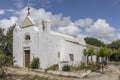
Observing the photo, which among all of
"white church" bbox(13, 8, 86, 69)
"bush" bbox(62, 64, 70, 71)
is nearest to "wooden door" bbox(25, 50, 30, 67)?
"white church" bbox(13, 8, 86, 69)

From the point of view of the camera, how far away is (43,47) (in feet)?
98.8

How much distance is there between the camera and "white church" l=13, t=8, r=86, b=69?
1181 inches

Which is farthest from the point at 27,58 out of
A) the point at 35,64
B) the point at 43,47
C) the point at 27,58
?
the point at 43,47

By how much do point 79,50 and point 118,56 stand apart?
772 inches

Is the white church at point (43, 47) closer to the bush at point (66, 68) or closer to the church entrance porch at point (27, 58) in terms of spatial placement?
the church entrance porch at point (27, 58)

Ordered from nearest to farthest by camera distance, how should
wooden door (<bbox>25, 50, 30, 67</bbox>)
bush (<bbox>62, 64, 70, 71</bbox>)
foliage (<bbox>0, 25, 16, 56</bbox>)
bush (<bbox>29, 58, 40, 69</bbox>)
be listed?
bush (<bbox>62, 64, 70, 71</bbox>) → bush (<bbox>29, 58, 40, 69</bbox>) → wooden door (<bbox>25, 50, 30, 67</bbox>) → foliage (<bbox>0, 25, 16, 56</bbox>)

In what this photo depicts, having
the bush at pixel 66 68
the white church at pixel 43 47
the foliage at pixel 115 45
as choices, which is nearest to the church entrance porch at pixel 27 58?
the white church at pixel 43 47

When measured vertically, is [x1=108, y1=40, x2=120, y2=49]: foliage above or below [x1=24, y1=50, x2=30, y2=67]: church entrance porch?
above

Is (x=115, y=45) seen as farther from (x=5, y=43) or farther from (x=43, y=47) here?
(x=43, y=47)

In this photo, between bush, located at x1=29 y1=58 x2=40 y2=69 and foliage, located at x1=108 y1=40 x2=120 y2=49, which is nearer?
bush, located at x1=29 y1=58 x2=40 y2=69

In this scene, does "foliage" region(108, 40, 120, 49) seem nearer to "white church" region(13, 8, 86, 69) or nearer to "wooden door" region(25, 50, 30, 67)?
"white church" region(13, 8, 86, 69)

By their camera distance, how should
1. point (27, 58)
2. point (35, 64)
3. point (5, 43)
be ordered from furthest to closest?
point (5, 43) < point (27, 58) < point (35, 64)

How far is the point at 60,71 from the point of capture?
87.7 feet

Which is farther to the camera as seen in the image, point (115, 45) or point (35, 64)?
point (115, 45)
